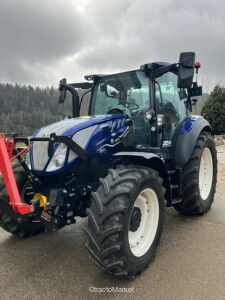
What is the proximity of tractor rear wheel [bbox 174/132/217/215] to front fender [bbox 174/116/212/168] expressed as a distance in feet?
0.35

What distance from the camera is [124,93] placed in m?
3.51

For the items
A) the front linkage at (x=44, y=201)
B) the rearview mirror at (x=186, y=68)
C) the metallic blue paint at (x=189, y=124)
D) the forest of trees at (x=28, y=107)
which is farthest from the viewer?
the forest of trees at (x=28, y=107)

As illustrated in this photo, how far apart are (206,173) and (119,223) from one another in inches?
101

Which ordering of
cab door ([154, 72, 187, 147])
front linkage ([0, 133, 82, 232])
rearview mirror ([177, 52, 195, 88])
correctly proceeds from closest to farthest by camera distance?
1. front linkage ([0, 133, 82, 232])
2. rearview mirror ([177, 52, 195, 88])
3. cab door ([154, 72, 187, 147])

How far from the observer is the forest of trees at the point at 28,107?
214ft

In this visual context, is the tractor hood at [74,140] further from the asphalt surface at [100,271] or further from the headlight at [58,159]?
the asphalt surface at [100,271]

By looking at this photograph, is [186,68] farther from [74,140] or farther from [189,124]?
[74,140]

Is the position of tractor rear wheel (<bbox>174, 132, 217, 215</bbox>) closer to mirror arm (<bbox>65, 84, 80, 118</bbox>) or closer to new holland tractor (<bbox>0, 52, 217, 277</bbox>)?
new holland tractor (<bbox>0, 52, 217, 277</bbox>)

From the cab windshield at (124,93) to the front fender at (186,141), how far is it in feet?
2.54

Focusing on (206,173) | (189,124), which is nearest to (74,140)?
(189,124)

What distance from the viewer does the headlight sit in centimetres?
253

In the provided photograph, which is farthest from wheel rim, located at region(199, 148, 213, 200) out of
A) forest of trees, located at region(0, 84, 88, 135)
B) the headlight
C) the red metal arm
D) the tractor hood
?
forest of trees, located at region(0, 84, 88, 135)

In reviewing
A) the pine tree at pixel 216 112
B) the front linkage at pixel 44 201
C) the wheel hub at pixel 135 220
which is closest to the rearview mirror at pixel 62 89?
the front linkage at pixel 44 201

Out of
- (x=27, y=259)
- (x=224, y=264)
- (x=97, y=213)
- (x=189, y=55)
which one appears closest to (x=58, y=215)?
(x=97, y=213)
